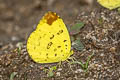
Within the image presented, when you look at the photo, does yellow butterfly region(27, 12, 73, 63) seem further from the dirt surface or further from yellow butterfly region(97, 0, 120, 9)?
yellow butterfly region(97, 0, 120, 9)

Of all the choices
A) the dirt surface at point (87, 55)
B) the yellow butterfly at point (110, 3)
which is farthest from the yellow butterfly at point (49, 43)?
the yellow butterfly at point (110, 3)

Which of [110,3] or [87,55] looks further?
[110,3]

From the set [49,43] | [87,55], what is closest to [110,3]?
[87,55]

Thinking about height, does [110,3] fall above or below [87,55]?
above

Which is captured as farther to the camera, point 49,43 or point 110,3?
point 110,3

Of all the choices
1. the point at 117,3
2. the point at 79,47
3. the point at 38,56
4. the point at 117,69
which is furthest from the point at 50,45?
the point at 117,3

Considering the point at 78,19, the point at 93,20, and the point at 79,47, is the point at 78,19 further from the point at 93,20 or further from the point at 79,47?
the point at 79,47

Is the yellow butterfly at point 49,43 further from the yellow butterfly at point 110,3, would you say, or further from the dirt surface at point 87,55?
the yellow butterfly at point 110,3

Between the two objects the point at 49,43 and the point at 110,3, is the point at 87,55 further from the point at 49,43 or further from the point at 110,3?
the point at 110,3

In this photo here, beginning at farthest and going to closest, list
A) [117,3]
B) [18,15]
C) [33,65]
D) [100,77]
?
[18,15] < [117,3] < [33,65] < [100,77]

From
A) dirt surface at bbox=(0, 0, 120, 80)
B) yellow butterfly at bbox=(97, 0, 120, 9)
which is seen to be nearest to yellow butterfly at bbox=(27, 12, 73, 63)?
dirt surface at bbox=(0, 0, 120, 80)
